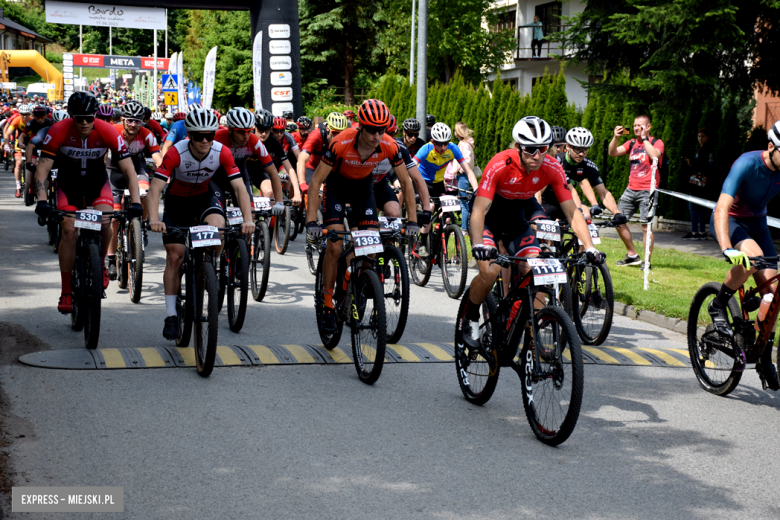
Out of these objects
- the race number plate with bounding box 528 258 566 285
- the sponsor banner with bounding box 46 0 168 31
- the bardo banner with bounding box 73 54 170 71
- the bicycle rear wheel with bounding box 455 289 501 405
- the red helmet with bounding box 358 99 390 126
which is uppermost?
the bardo banner with bounding box 73 54 170 71

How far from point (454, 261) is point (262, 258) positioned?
233 cm

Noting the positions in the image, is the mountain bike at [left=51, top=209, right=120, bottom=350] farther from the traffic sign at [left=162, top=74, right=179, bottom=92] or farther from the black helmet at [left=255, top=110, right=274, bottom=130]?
the traffic sign at [left=162, top=74, right=179, bottom=92]

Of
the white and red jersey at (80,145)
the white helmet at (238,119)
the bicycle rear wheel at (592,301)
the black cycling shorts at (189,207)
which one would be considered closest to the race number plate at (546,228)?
the bicycle rear wheel at (592,301)

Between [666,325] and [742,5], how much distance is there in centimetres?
728

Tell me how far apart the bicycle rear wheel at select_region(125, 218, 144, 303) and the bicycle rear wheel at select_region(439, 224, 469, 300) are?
3.61 m

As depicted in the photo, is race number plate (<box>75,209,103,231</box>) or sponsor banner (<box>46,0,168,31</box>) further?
sponsor banner (<box>46,0,168,31</box>)

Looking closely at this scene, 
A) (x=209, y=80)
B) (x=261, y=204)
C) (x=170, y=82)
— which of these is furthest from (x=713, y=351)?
(x=170, y=82)

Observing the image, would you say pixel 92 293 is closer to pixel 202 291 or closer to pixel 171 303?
pixel 171 303

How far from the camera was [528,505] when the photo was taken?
14.5 feet

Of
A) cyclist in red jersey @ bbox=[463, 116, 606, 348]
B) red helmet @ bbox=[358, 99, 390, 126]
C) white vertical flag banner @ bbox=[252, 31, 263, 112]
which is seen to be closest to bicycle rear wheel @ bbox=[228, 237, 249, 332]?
red helmet @ bbox=[358, 99, 390, 126]

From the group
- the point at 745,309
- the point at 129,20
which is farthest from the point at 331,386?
the point at 129,20

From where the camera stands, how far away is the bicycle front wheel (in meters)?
5.03

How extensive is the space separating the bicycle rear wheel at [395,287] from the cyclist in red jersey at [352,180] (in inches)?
12.5

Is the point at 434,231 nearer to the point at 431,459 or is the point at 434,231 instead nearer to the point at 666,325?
the point at 666,325
